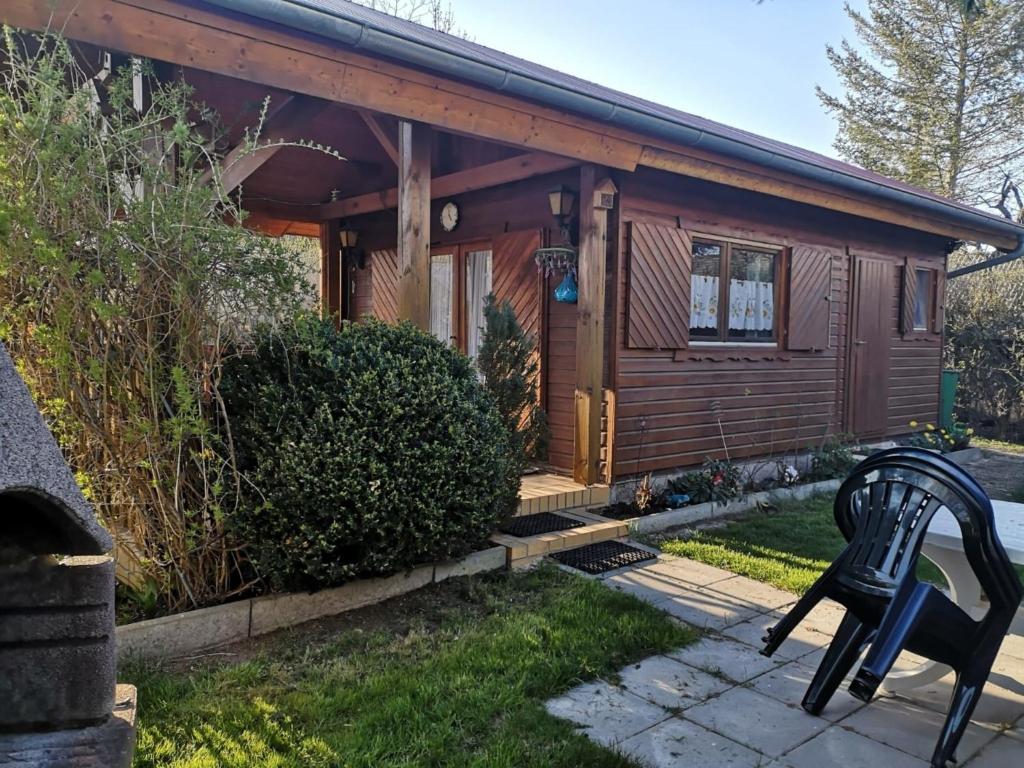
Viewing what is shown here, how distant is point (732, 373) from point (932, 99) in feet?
49.2

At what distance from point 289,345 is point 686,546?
111 inches

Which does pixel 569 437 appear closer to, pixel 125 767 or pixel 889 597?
pixel 889 597

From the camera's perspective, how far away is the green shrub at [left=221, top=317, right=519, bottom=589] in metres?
3.06

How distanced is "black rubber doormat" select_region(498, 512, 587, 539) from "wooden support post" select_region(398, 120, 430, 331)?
1405mm

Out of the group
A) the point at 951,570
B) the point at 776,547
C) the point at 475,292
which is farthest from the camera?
the point at 475,292

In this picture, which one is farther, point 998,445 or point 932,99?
point 932,99

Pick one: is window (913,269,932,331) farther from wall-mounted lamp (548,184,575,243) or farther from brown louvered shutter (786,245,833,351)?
wall-mounted lamp (548,184,575,243)

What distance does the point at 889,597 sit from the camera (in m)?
2.24

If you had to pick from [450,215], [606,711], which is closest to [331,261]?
[450,215]

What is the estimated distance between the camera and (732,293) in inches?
258

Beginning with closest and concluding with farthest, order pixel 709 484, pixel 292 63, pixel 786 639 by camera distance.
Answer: pixel 786 639, pixel 292 63, pixel 709 484

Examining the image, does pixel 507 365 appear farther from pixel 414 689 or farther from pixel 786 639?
pixel 414 689

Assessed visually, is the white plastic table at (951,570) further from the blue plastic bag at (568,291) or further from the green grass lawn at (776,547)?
the blue plastic bag at (568,291)

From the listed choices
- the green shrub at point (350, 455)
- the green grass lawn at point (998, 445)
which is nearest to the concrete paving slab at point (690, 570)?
the green shrub at point (350, 455)
